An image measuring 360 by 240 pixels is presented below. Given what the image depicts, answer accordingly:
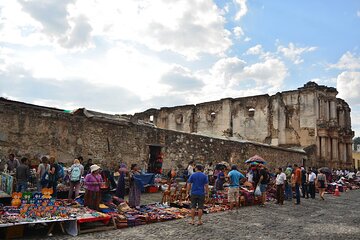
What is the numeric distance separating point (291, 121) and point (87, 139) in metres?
23.3

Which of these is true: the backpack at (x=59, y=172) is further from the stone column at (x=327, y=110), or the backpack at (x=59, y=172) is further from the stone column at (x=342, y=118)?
the stone column at (x=342, y=118)

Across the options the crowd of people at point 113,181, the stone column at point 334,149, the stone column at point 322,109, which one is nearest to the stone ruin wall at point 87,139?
the crowd of people at point 113,181

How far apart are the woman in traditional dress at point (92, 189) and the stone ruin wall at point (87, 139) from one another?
12.6 ft

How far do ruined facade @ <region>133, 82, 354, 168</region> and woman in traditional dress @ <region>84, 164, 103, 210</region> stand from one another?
961 inches

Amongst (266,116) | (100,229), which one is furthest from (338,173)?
(100,229)

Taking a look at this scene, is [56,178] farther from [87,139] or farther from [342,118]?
[342,118]

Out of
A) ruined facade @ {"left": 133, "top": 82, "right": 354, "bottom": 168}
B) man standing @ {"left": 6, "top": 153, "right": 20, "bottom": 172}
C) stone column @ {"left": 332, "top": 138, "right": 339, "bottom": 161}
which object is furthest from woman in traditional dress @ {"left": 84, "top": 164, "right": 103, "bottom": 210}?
stone column @ {"left": 332, "top": 138, "right": 339, "bottom": 161}

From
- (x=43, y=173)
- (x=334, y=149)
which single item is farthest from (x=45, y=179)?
(x=334, y=149)

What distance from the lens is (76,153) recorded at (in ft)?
42.1

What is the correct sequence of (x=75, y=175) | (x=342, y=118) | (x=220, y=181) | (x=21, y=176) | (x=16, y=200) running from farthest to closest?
(x=342, y=118), (x=220, y=181), (x=75, y=175), (x=21, y=176), (x=16, y=200)

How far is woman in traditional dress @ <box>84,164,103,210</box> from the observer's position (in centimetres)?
883

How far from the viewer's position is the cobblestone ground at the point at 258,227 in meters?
7.37

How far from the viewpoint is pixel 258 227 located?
8.47 m

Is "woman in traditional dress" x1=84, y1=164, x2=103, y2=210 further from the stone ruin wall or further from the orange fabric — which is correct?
the orange fabric
